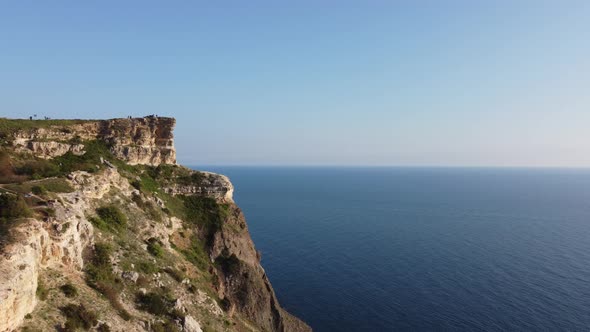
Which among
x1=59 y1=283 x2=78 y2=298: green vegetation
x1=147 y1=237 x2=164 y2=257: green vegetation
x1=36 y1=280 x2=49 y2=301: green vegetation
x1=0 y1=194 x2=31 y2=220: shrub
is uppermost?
x1=0 y1=194 x2=31 y2=220: shrub

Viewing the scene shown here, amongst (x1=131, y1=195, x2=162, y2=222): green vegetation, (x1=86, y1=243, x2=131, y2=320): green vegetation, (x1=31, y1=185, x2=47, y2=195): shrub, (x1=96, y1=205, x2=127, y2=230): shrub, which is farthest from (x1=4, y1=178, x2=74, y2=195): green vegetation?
(x1=131, y1=195, x2=162, y2=222): green vegetation

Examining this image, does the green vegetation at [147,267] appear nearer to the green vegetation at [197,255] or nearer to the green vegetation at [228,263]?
the green vegetation at [197,255]

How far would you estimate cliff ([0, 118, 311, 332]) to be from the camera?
28.5 m

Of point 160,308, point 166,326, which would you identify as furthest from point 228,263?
point 166,326

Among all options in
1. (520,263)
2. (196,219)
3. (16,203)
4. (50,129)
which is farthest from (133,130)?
(520,263)

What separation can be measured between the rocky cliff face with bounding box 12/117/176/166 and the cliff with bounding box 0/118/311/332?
0.20 m

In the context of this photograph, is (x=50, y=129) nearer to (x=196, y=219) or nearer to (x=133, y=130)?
(x=133, y=130)

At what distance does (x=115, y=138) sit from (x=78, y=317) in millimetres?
45158

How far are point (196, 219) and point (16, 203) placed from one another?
36.8 metres

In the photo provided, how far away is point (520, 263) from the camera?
341ft

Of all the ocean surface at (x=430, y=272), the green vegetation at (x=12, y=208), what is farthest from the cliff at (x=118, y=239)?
the ocean surface at (x=430, y=272)

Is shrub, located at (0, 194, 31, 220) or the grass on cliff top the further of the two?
the grass on cliff top

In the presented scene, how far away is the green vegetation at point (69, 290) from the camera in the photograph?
30078 mm

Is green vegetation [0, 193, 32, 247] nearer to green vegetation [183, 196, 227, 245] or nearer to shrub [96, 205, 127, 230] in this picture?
shrub [96, 205, 127, 230]
